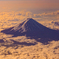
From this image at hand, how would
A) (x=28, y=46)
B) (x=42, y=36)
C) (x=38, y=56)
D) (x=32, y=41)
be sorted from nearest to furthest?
(x=38, y=56), (x=28, y=46), (x=32, y=41), (x=42, y=36)

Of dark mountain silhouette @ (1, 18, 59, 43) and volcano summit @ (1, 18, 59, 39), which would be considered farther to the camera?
volcano summit @ (1, 18, 59, 39)

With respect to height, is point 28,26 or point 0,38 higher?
point 28,26

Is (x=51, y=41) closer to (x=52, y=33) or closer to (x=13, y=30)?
(x=52, y=33)

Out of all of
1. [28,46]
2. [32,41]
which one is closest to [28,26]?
[32,41]

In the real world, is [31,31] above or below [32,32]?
above

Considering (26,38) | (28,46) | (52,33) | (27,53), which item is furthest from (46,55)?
(52,33)

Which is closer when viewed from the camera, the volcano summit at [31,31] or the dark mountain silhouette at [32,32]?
the dark mountain silhouette at [32,32]

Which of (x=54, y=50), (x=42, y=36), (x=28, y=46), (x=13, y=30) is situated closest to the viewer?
(x=54, y=50)

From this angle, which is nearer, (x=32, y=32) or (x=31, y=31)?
(x=32, y=32)

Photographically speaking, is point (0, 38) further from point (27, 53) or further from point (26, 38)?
point (27, 53)

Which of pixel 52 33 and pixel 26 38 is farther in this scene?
pixel 52 33
